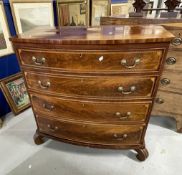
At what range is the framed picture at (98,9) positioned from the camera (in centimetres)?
201

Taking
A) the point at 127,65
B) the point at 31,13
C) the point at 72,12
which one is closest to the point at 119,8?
the point at 72,12

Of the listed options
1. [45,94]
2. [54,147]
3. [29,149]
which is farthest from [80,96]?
[29,149]

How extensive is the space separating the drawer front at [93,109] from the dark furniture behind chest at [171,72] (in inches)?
19.2

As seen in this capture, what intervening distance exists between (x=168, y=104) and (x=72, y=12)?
1393 mm

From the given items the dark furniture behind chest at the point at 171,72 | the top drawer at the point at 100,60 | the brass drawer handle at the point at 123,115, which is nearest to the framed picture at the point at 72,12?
the dark furniture behind chest at the point at 171,72

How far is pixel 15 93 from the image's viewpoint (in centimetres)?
185

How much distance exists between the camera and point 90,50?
0.93 meters

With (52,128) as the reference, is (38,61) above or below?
above

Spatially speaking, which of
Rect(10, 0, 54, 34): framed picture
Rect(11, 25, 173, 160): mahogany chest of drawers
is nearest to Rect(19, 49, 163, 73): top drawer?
Rect(11, 25, 173, 160): mahogany chest of drawers

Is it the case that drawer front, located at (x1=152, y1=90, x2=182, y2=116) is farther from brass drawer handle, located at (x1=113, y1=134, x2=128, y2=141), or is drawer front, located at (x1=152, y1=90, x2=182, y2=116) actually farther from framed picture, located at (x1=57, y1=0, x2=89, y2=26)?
framed picture, located at (x1=57, y1=0, x2=89, y2=26)

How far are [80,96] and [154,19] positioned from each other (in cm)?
85

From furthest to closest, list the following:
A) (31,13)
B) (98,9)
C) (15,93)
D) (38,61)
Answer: (98,9)
(15,93)
(31,13)
(38,61)

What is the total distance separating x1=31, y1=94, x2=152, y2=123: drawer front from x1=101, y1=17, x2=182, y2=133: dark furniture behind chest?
0.49m

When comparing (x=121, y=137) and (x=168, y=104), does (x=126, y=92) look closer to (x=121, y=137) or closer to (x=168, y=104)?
(x=121, y=137)
